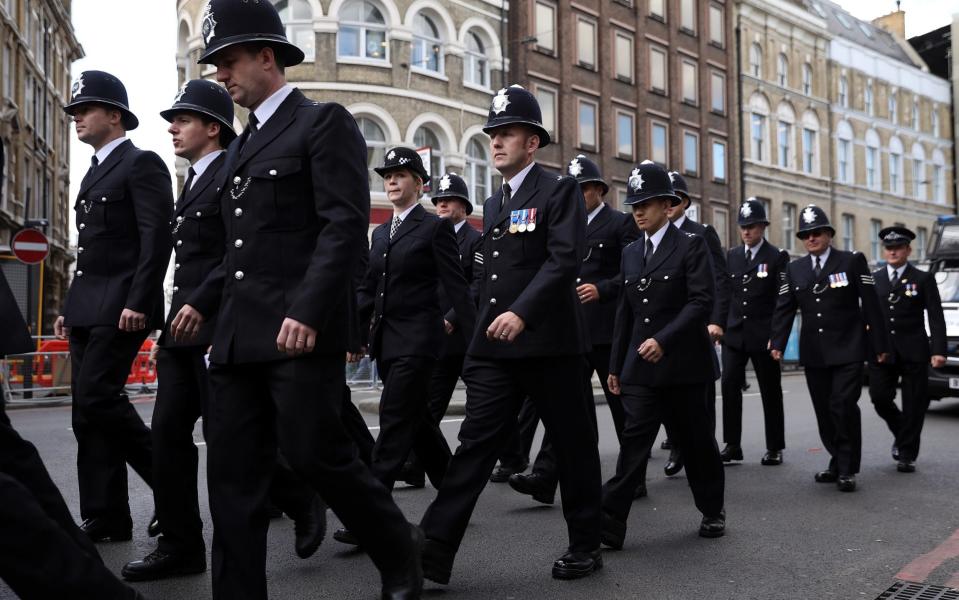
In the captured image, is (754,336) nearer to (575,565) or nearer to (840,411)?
(840,411)

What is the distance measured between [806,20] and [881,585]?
146 feet

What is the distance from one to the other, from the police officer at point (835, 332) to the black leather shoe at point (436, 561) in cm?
400

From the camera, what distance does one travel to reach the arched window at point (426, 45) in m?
30.5

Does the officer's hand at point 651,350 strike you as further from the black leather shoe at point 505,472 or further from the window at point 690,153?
the window at point 690,153

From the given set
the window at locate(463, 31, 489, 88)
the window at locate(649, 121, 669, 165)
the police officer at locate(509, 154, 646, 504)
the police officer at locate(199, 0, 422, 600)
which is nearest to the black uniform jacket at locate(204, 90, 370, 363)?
the police officer at locate(199, 0, 422, 600)

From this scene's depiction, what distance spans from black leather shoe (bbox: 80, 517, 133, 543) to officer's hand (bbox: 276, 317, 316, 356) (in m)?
2.46

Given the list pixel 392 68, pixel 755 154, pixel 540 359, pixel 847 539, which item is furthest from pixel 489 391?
pixel 755 154

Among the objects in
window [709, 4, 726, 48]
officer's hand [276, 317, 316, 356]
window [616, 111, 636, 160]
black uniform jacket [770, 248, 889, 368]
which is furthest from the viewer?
window [709, 4, 726, 48]

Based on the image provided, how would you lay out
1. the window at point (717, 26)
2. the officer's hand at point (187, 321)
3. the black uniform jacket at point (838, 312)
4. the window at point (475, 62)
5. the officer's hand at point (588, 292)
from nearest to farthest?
1. the officer's hand at point (187, 321)
2. the officer's hand at point (588, 292)
3. the black uniform jacket at point (838, 312)
4. the window at point (475, 62)
5. the window at point (717, 26)

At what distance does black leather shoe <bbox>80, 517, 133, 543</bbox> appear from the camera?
5262 millimetres

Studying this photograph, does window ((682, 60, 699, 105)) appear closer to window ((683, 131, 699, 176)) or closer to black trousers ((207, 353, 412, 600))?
window ((683, 131, 699, 176))

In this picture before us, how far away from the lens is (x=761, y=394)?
8625mm

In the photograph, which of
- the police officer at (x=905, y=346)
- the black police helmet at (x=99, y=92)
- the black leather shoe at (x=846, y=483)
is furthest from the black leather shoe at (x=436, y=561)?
the police officer at (x=905, y=346)

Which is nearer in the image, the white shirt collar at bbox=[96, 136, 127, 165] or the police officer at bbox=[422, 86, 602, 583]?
the police officer at bbox=[422, 86, 602, 583]
